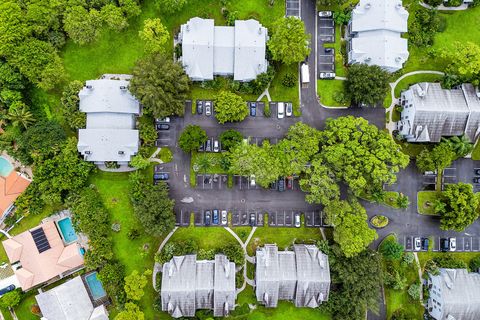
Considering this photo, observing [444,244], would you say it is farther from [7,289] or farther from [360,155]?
[7,289]

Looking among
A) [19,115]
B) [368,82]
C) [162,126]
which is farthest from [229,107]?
[19,115]

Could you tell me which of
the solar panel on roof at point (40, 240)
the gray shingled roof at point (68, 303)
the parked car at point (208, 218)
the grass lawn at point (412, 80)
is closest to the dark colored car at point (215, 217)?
the parked car at point (208, 218)

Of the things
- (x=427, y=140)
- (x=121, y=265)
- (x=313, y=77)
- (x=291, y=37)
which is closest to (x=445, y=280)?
(x=427, y=140)

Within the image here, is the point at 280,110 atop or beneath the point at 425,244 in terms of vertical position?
atop

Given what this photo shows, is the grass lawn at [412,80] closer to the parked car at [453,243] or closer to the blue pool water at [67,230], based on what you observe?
the parked car at [453,243]

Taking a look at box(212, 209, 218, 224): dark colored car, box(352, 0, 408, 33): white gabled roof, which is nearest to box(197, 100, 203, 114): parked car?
box(212, 209, 218, 224): dark colored car
